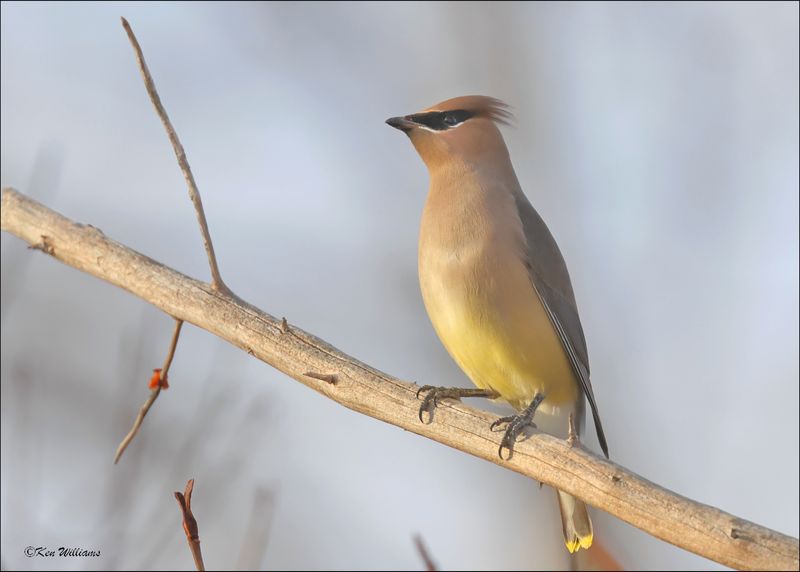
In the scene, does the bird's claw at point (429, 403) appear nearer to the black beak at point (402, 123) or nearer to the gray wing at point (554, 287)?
the gray wing at point (554, 287)

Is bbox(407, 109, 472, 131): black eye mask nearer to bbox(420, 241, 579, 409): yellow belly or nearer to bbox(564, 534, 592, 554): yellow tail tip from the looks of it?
bbox(420, 241, 579, 409): yellow belly

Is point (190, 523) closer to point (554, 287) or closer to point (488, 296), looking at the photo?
point (488, 296)

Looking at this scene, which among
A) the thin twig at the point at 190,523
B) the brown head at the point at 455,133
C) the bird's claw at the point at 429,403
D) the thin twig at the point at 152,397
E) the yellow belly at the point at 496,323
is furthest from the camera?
the brown head at the point at 455,133

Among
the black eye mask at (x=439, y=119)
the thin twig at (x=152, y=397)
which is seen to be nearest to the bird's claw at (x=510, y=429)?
the thin twig at (x=152, y=397)

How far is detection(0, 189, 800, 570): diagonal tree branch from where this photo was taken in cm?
297

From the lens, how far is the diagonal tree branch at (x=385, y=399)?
2.97 meters

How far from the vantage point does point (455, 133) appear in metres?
5.00

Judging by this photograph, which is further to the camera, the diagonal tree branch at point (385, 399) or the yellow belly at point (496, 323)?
the yellow belly at point (496, 323)

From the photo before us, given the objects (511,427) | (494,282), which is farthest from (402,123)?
(511,427)

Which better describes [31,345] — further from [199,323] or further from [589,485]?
[589,485]

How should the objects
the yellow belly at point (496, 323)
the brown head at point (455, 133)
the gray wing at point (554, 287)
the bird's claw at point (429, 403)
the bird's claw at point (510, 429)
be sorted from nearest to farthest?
the bird's claw at point (510, 429) → the bird's claw at point (429, 403) → the yellow belly at point (496, 323) → the gray wing at point (554, 287) → the brown head at point (455, 133)

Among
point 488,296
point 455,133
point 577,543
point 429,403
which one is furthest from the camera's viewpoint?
point 455,133

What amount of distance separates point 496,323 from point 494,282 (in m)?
0.17

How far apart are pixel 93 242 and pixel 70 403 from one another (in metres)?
4.24
